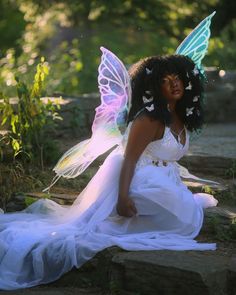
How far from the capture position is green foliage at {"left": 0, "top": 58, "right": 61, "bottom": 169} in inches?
233

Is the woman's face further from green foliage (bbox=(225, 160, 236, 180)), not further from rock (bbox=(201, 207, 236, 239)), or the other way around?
green foliage (bbox=(225, 160, 236, 180))

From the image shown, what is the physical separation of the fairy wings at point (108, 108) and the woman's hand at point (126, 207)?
1.73 feet

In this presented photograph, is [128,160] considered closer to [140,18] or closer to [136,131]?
[136,131]

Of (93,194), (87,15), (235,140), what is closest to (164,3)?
(87,15)

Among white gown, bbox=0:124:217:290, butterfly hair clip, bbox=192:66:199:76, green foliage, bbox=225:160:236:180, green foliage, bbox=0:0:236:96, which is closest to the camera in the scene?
white gown, bbox=0:124:217:290

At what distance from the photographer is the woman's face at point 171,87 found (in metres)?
4.54

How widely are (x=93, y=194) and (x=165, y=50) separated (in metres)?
9.43

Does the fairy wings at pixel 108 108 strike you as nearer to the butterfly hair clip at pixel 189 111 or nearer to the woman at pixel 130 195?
the woman at pixel 130 195

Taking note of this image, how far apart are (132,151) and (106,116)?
46 centimetres

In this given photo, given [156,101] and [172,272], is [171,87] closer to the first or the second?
[156,101]

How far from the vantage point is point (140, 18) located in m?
16.0

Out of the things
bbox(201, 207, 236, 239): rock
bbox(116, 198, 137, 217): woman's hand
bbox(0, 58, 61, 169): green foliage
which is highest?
bbox(0, 58, 61, 169): green foliage

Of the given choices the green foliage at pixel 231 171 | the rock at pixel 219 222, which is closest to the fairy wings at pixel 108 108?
the rock at pixel 219 222

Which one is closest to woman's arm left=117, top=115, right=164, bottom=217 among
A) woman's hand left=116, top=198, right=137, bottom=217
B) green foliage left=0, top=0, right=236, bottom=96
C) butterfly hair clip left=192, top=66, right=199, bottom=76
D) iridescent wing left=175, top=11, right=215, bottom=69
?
woman's hand left=116, top=198, right=137, bottom=217
